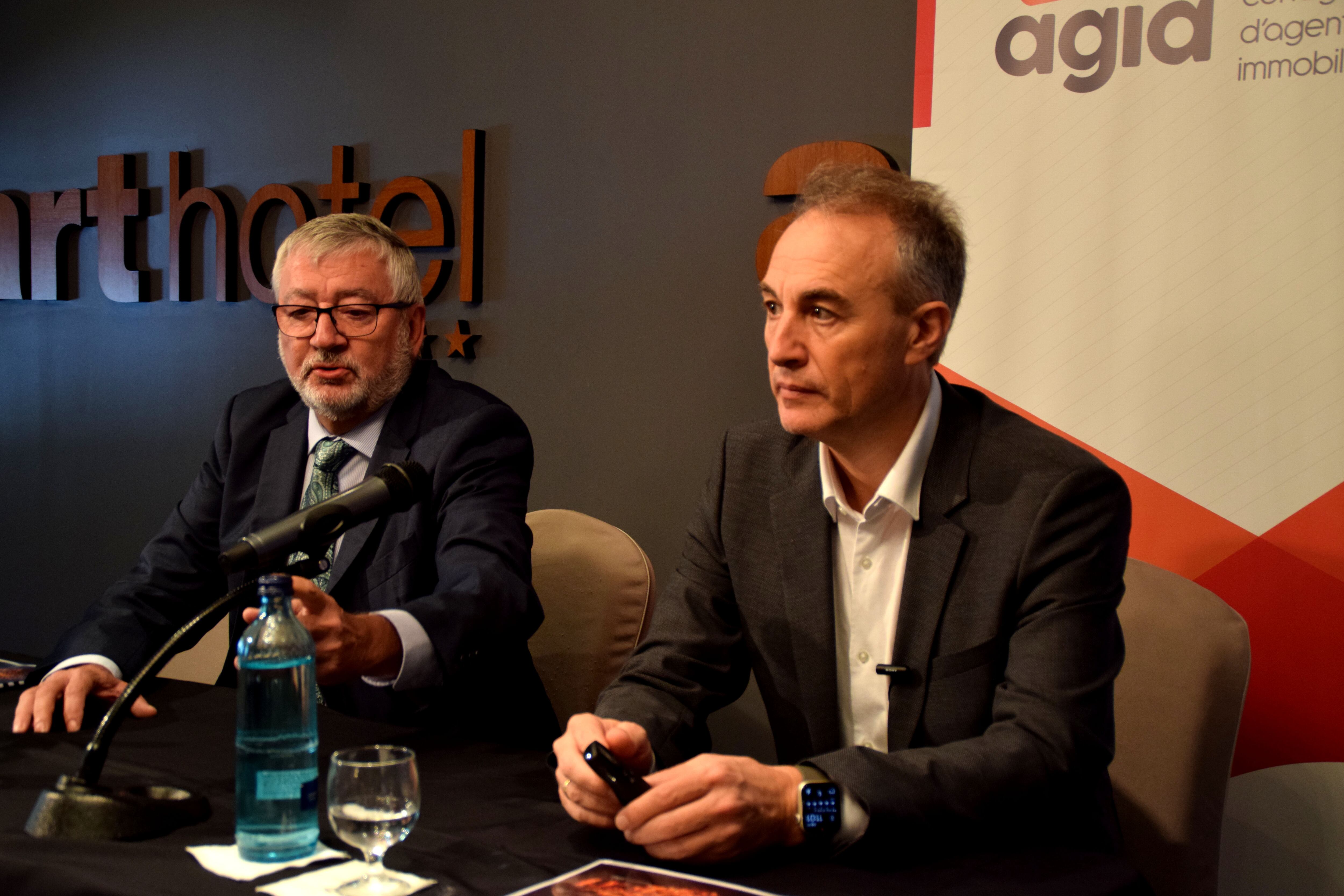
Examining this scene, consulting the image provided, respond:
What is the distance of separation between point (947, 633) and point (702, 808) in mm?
532

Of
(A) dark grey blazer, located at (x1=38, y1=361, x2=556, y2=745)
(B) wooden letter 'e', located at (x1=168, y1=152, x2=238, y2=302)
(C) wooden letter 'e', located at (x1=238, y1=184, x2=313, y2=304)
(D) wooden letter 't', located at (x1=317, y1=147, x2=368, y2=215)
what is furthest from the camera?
(B) wooden letter 'e', located at (x1=168, y1=152, x2=238, y2=302)

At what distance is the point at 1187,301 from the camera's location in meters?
2.31

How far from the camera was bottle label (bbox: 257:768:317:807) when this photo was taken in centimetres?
113

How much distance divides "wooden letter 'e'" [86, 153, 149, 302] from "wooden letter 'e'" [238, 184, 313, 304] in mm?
571

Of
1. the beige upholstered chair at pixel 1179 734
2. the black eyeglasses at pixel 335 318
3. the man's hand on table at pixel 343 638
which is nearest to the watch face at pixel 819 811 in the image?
the man's hand on table at pixel 343 638

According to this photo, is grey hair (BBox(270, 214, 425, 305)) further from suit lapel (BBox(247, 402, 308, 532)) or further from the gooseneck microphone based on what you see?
the gooseneck microphone

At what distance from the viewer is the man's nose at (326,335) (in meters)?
Result: 2.16

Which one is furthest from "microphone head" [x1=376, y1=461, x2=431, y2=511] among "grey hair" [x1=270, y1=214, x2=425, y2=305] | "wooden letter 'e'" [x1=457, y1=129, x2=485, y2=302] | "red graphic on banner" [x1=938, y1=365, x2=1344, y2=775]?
"wooden letter 'e'" [x1=457, y1=129, x2=485, y2=302]

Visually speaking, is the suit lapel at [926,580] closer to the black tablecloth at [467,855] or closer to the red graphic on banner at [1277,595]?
the black tablecloth at [467,855]

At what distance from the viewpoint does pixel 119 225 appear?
4285 mm

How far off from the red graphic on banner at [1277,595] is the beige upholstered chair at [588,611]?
920 millimetres

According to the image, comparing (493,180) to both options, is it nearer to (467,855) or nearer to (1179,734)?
(1179,734)

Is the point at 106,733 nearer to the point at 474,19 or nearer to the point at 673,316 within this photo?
the point at 673,316

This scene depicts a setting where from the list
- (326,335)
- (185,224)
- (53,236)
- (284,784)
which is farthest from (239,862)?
(53,236)
